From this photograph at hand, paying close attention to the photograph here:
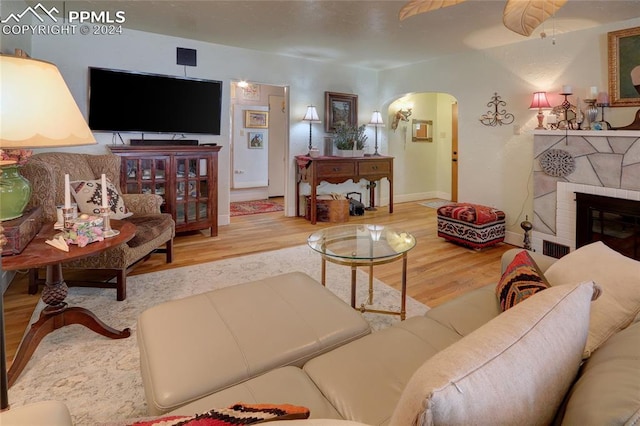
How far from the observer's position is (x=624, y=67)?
336 cm

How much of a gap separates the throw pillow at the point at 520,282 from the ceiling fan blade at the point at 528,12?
3.30 feet

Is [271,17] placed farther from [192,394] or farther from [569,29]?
[192,394]

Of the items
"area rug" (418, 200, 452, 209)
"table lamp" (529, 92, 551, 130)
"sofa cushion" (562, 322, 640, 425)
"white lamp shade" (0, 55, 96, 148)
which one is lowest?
"sofa cushion" (562, 322, 640, 425)

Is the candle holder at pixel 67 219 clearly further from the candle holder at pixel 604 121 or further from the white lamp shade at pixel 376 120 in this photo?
the white lamp shade at pixel 376 120

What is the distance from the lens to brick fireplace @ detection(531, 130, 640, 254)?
3.24 metres

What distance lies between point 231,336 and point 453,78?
482 cm

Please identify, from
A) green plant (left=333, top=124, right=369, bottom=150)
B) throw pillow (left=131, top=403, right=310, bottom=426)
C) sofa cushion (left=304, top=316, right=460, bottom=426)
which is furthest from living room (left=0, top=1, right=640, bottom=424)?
throw pillow (left=131, top=403, right=310, bottom=426)

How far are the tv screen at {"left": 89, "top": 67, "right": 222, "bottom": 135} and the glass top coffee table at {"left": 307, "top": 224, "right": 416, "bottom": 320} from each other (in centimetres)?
263

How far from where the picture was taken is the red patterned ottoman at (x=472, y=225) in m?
3.98

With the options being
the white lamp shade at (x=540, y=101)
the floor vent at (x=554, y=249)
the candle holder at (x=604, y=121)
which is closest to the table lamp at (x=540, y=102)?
the white lamp shade at (x=540, y=101)

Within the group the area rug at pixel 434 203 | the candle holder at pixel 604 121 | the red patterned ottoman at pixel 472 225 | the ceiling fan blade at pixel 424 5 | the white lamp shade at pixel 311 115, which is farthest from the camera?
the area rug at pixel 434 203

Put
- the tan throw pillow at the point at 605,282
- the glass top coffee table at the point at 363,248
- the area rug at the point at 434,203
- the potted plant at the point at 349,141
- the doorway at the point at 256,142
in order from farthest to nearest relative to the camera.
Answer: the doorway at the point at 256,142
the area rug at the point at 434,203
the potted plant at the point at 349,141
the glass top coffee table at the point at 363,248
the tan throw pillow at the point at 605,282

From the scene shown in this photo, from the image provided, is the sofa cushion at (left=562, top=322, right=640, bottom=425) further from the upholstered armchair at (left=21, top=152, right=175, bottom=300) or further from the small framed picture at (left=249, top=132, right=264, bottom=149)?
the small framed picture at (left=249, top=132, right=264, bottom=149)

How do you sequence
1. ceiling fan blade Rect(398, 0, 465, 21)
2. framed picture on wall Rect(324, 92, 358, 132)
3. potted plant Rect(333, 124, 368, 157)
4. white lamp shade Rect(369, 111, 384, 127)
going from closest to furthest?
ceiling fan blade Rect(398, 0, 465, 21) < potted plant Rect(333, 124, 368, 157) < framed picture on wall Rect(324, 92, 358, 132) < white lamp shade Rect(369, 111, 384, 127)
